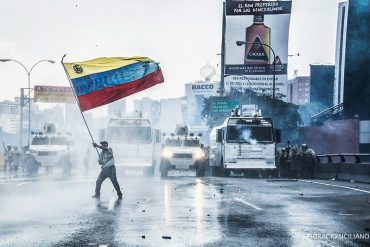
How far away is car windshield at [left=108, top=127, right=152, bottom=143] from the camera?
93.2 ft

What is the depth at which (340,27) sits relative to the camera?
51.8 m

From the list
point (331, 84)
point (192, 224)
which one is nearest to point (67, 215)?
point (192, 224)

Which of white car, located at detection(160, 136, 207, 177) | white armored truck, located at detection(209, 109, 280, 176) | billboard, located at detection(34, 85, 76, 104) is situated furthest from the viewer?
billboard, located at detection(34, 85, 76, 104)

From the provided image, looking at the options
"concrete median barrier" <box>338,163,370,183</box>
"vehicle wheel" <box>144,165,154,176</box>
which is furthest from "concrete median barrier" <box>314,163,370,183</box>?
"vehicle wheel" <box>144,165,154,176</box>

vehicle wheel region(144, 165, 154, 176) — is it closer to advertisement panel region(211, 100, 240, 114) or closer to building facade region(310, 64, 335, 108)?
advertisement panel region(211, 100, 240, 114)

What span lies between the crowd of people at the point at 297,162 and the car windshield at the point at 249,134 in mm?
1506

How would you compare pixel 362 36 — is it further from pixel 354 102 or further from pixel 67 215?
pixel 67 215

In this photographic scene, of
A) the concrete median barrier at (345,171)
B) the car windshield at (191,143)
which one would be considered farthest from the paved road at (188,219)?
the car windshield at (191,143)

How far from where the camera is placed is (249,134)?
26328mm

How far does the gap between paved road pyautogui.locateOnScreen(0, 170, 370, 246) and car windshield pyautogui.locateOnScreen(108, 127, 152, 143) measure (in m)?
12.2

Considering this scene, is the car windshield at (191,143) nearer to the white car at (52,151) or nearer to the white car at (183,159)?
the white car at (183,159)

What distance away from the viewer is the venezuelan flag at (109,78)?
14.7 m

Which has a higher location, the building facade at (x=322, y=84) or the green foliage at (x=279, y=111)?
the building facade at (x=322, y=84)

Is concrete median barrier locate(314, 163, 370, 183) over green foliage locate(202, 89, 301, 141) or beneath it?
beneath
